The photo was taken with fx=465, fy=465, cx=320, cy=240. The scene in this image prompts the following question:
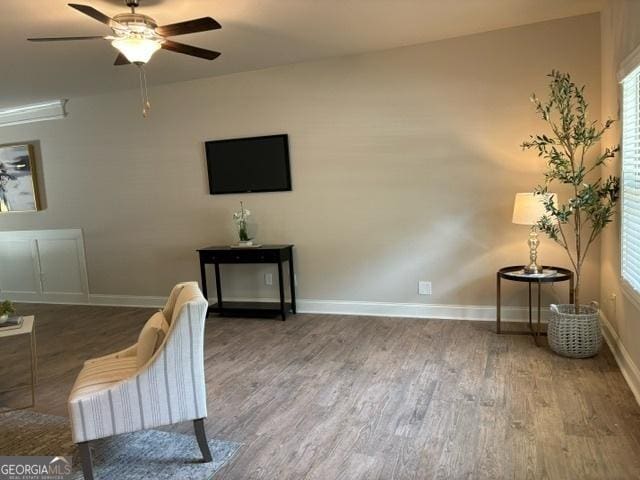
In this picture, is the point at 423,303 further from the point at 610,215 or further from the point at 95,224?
the point at 95,224

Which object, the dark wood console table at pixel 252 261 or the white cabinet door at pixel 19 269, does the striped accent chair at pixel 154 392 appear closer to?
the dark wood console table at pixel 252 261

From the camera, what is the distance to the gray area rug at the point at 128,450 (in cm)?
225

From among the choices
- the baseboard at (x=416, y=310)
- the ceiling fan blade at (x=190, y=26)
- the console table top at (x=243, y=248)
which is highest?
the ceiling fan blade at (x=190, y=26)

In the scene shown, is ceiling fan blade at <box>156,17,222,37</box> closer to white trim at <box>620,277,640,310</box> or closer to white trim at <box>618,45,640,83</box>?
white trim at <box>618,45,640,83</box>

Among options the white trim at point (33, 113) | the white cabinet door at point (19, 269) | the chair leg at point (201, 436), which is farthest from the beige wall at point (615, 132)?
the white cabinet door at point (19, 269)

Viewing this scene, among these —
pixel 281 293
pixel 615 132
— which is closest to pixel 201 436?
pixel 281 293

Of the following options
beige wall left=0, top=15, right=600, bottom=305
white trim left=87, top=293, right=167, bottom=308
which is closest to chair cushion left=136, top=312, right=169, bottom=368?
beige wall left=0, top=15, right=600, bottom=305

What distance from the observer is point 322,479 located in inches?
83.7

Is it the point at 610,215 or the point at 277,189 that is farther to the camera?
the point at 277,189

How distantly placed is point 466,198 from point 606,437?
2.35 m

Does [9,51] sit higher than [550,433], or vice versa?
[9,51]

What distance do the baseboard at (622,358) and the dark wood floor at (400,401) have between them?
0.18 ft

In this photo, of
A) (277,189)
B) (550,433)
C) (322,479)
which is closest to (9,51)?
(277,189)

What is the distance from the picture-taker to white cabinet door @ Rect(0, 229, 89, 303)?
6047 mm
